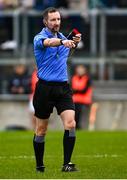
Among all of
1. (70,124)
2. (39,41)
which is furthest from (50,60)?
(70,124)

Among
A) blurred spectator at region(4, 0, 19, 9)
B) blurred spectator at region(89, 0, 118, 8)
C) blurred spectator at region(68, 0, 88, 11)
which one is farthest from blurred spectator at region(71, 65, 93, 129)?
blurred spectator at region(4, 0, 19, 9)

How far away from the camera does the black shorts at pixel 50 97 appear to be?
12648 millimetres

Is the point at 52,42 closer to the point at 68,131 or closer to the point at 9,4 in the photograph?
the point at 68,131

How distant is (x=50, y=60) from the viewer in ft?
41.1

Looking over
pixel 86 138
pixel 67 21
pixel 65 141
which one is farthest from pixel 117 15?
pixel 65 141

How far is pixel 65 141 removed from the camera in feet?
41.5

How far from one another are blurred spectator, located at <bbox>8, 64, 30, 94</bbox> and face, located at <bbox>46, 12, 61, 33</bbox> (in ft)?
43.3

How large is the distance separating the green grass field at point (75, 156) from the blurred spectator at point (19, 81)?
13.3 ft

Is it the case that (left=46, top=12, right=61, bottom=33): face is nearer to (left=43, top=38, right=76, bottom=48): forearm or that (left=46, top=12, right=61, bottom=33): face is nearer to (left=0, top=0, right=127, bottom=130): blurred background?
(left=43, top=38, right=76, bottom=48): forearm

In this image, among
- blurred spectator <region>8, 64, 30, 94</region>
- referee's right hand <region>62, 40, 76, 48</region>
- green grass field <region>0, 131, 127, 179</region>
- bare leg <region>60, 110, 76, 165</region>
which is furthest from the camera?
blurred spectator <region>8, 64, 30, 94</region>

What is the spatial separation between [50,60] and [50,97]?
0.57 metres

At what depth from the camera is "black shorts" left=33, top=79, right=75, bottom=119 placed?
41.5ft

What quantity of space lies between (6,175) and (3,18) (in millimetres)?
Answer: 15256

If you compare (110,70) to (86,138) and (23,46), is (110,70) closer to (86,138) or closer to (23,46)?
(23,46)
